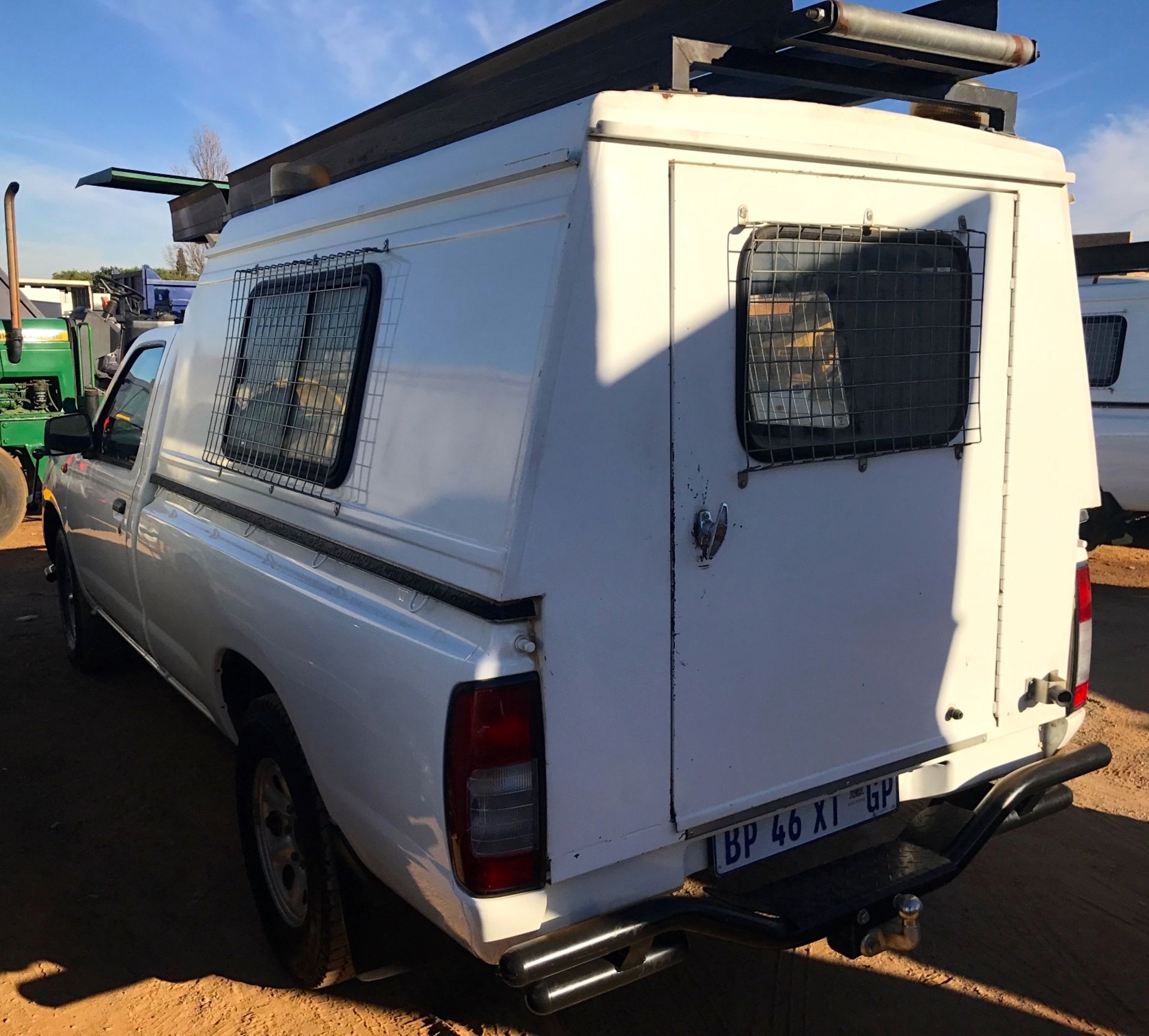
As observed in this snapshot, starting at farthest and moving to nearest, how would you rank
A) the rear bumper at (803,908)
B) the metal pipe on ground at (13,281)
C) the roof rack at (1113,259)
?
the metal pipe on ground at (13,281), the roof rack at (1113,259), the rear bumper at (803,908)

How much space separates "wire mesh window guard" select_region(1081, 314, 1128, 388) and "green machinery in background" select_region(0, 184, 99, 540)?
29.6 ft

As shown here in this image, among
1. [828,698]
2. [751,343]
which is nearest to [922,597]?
[828,698]

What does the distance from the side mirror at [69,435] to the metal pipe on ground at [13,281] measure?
16.8 ft

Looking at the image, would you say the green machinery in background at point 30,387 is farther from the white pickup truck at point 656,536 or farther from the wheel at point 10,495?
the white pickup truck at point 656,536

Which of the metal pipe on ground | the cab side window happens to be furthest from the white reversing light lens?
the metal pipe on ground

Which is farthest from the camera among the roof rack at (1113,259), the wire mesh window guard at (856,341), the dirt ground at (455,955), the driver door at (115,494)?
the roof rack at (1113,259)

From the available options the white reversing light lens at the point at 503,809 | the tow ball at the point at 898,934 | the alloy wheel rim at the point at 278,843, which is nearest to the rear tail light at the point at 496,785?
the white reversing light lens at the point at 503,809

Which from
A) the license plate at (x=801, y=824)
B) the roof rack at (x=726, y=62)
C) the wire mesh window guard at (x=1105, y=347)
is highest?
the roof rack at (x=726, y=62)

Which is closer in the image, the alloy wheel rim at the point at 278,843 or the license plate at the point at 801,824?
the license plate at the point at 801,824

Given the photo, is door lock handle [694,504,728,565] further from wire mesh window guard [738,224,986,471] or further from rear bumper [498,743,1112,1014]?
rear bumper [498,743,1112,1014]

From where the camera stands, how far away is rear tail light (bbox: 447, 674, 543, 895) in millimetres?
1958

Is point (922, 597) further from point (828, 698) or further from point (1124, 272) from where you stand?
point (1124, 272)

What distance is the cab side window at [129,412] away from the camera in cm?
432

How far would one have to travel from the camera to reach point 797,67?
2.51 meters
